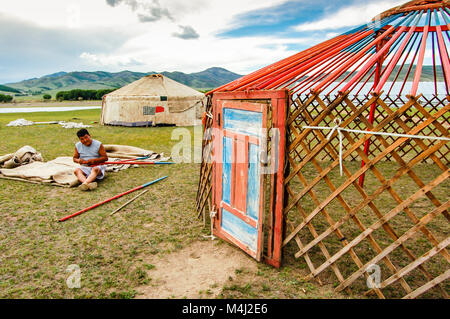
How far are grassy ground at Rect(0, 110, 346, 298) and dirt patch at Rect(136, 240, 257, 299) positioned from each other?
7 centimetres

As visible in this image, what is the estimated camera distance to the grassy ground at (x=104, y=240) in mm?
2246

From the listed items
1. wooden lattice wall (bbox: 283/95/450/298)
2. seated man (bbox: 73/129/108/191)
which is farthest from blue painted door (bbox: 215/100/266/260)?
seated man (bbox: 73/129/108/191)

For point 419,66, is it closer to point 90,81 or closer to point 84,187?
point 84,187

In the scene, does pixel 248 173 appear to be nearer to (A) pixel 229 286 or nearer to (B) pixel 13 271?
(A) pixel 229 286

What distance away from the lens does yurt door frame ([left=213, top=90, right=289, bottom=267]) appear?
2.38 m

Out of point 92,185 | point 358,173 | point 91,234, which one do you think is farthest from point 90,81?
point 358,173

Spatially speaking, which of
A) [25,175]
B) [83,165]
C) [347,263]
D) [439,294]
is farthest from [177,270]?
[25,175]

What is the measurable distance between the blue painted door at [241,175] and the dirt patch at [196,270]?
133 mm

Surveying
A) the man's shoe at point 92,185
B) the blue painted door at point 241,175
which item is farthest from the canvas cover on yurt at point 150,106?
the blue painted door at point 241,175

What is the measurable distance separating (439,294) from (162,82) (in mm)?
11336

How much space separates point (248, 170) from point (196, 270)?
0.98 m

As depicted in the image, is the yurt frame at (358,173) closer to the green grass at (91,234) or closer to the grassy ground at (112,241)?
the grassy ground at (112,241)

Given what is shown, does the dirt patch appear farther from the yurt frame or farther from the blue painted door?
the yurt frame

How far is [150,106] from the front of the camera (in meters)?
10.8
